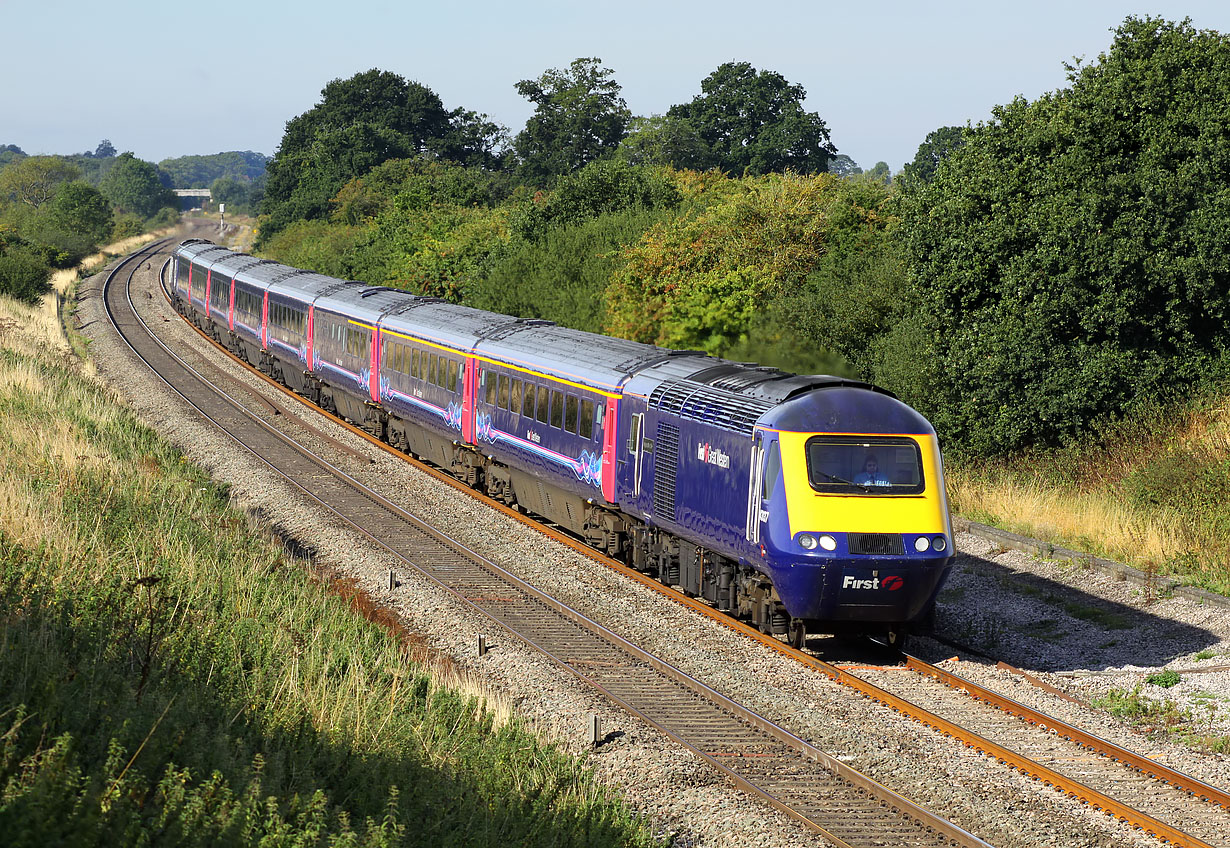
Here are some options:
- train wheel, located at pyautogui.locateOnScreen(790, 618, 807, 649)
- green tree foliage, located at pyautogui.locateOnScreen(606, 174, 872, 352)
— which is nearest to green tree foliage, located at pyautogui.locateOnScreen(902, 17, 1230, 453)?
green tree foliage, located at pyautogui.locateOnScreen(606, 174, 872, 352)

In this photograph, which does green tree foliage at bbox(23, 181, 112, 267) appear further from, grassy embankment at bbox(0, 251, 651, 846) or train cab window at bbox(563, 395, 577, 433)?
grassy embankment at bbox(0, 251, 651, 846)

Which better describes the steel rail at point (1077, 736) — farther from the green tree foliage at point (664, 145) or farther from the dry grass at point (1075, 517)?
the green tree foliage at point (664, 145)

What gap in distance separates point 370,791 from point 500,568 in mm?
9366

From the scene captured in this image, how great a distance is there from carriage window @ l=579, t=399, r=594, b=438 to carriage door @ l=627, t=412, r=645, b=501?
1369mm

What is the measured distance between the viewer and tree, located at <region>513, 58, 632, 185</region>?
344ft

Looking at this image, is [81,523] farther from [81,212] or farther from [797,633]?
[81,212]

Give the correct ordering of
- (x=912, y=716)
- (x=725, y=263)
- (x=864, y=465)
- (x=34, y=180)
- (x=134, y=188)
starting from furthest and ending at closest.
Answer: (x=134, y=188) → (x=34, y=180) → (x=725, y=263) → (x=864, y=465) → (x=912, y=716)

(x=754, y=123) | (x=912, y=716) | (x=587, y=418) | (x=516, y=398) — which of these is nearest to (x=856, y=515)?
(x=912, y=716)

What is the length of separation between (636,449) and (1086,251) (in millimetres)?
10849

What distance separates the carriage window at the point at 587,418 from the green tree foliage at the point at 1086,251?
909 cm

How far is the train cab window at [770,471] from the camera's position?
44.8ft

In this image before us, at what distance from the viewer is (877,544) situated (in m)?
13.3

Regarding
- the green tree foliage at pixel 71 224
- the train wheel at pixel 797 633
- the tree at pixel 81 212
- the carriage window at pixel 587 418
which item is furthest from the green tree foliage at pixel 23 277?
the train wheel at pixel 797 633

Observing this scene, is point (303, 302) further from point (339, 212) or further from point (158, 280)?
point (339, 212)
